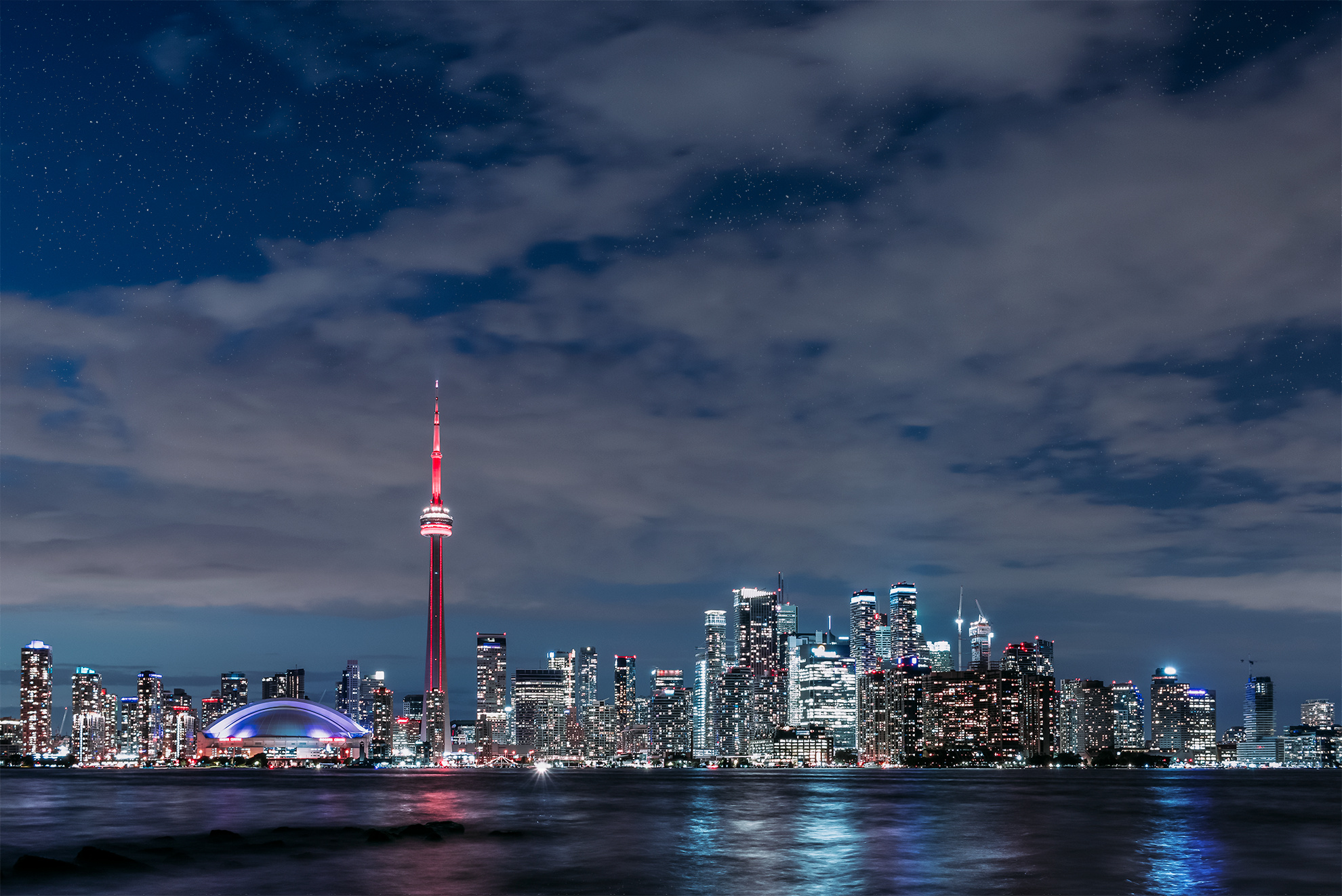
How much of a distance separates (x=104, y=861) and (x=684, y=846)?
37767mm

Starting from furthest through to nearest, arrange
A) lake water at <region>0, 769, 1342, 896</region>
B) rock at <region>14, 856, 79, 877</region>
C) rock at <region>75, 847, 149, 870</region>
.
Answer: rock at <region>75, 847, 149, 870</region> < rock at <region>14, 856, 79, 877</region> < lake water at <region>0, 769, 1342, 896</region>

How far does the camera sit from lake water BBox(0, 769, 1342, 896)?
207 ft

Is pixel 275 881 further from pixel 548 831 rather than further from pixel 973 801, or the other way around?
pixel 973 801

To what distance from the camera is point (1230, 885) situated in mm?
66062

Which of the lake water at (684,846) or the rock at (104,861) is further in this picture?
the rock at (104,861)

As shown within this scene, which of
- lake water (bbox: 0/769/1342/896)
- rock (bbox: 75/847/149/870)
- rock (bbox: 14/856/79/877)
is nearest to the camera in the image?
lake water (bbox: 0/769/1342/896)

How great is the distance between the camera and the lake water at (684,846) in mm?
63125

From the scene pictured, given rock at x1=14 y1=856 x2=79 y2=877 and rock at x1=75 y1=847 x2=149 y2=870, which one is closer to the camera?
rock at x1=14 y1=856 x2=79 y2=877

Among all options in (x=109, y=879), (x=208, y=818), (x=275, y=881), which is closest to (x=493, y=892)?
(x=275, y=881)

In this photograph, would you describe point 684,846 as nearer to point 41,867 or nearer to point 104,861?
point 104,861

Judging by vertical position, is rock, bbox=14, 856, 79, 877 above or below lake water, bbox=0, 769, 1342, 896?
above

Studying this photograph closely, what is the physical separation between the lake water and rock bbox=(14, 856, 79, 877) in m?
1.71

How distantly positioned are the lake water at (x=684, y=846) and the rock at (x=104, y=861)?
1.57 metres

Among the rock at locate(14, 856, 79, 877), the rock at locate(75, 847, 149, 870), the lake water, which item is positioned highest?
the rock at locate(14, 856, 79, 877)
